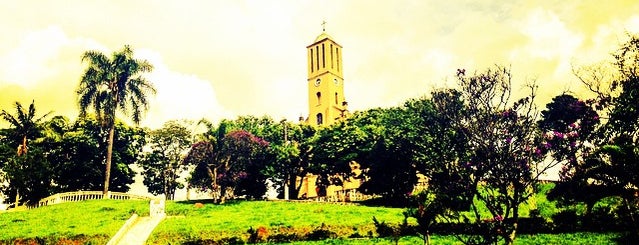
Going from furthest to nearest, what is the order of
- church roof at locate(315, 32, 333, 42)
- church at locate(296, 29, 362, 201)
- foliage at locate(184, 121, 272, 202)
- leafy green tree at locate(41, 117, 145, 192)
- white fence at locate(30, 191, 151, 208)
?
church roof at locate(315, 32, 333, 42) → church at locate(296, 29, 362, 201) → leafy green tree at locate(41, 117, 145, 192) → foliage at locate(184, 121, 272, 202) → white fence at locate(30, 191, 151, 208)

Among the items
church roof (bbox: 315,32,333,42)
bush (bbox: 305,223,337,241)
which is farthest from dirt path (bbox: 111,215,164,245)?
church roof (bbox: 315,32,333,42)

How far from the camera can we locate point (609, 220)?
82.2 feet

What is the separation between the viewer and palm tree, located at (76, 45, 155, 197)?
45812mm

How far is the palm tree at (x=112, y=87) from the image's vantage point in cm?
4581

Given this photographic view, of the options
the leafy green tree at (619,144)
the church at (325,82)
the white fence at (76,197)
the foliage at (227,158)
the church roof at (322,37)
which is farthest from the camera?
the church roof at (322,37)

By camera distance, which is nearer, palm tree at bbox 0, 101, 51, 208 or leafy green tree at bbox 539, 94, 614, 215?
leafy green tree at bbox 539, 94, 614, 215

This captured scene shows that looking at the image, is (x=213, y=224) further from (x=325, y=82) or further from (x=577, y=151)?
(x=325, y=82)

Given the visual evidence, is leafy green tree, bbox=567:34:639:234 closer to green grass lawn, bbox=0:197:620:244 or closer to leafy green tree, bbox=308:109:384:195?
green grass lawn, bbox=0:197:620:244

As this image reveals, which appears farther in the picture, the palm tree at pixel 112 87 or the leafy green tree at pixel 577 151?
the palm tree at pixel 112 87

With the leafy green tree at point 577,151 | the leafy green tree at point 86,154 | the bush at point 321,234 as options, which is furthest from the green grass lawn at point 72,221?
the leafy green tree at point 577,151

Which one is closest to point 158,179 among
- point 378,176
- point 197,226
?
point 378,176

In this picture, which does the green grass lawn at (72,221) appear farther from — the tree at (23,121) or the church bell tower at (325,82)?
the church bell tower at (325,82)

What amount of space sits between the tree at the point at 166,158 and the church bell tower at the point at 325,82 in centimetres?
2147

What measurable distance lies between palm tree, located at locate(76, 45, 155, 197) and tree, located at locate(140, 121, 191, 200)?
1256 centimetres
